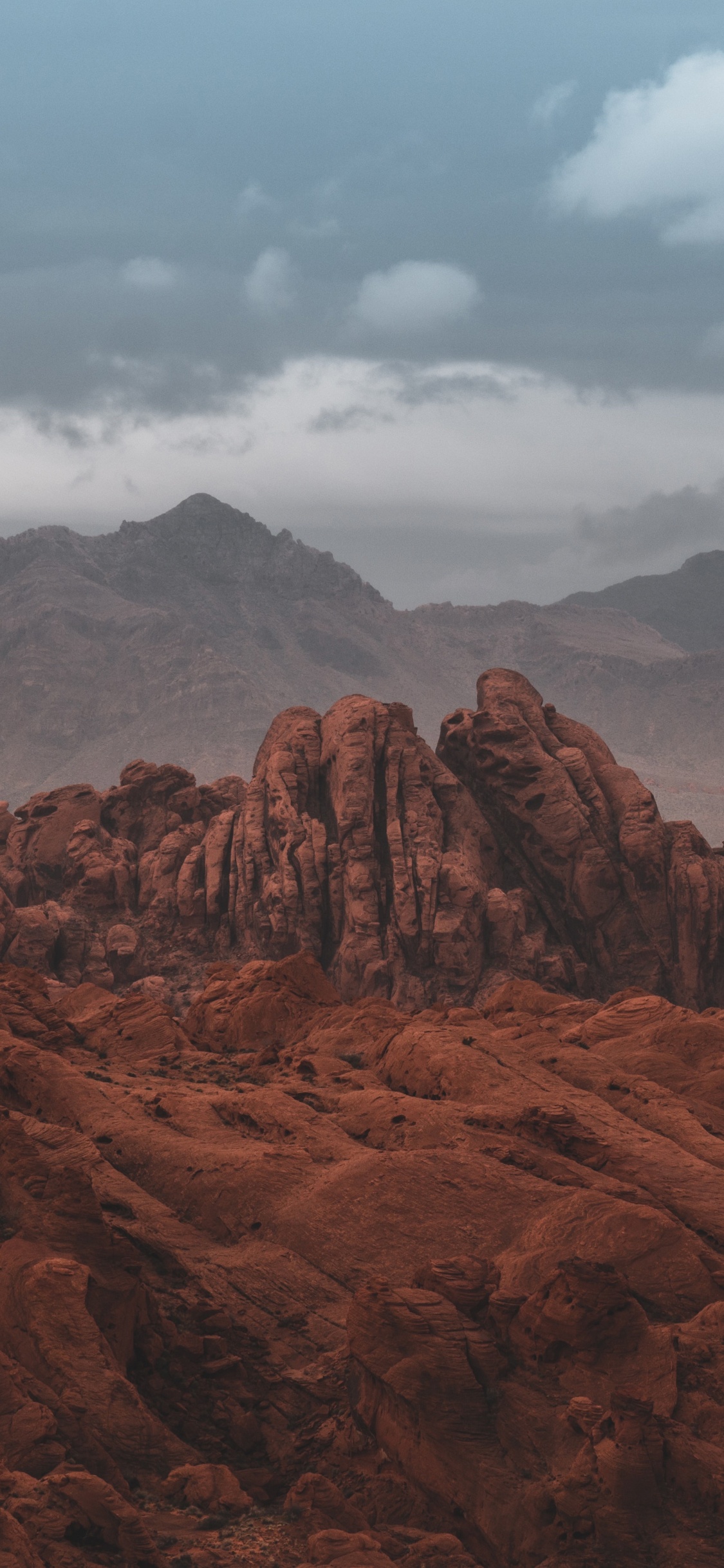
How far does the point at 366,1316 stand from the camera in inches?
822

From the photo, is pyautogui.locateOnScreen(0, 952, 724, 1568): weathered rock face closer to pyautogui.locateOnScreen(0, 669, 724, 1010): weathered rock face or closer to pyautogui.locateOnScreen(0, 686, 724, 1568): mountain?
pyautogui.locateOnScreen(0, 686, 724, 1568): mountain

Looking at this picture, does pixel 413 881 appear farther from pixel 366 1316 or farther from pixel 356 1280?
pixel 366 1316

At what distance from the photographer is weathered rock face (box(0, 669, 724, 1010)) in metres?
70.4

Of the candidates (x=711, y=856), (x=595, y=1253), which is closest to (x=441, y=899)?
(x=711, y=856)

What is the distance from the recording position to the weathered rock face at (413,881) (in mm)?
70375

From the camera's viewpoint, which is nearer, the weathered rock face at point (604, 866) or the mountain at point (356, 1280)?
the mountain at point (356, 1280)

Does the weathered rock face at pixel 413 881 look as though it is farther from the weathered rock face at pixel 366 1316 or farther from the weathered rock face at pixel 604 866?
the weathered rock face at pixel 366 1316

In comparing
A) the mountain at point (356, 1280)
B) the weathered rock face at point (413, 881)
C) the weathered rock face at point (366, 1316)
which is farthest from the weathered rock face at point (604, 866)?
the weathered rock face at point (366, 1316)

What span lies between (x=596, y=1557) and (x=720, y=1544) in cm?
171

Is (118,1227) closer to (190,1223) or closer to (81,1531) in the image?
(190,1223)

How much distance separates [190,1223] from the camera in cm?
2764

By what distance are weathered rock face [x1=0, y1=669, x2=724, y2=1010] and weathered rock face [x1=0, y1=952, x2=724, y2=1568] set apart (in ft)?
111

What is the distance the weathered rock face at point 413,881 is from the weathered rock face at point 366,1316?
33774 millimetres

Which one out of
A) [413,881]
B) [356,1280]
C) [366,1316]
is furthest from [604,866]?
[366,1316]
